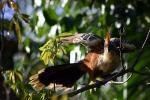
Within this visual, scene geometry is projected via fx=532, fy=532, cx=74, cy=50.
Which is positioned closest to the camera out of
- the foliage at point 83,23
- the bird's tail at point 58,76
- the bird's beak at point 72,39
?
the bird's beak at point 72,39

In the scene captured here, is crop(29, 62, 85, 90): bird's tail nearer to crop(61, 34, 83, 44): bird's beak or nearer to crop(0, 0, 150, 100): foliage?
crop(61, 34, 83, 44): bird's beak

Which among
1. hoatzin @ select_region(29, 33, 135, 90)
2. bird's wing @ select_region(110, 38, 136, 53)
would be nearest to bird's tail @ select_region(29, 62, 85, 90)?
hoatzin @ select_region(29, 33, 135, 90)

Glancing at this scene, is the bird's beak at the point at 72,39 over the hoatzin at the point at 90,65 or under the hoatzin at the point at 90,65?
over

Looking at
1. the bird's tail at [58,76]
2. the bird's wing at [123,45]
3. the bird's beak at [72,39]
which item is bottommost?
the bird's tail at [58,76]

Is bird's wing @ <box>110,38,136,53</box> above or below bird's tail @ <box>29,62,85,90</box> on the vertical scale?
above

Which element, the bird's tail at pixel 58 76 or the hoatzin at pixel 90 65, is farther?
the bird's tail at pixel 58 76

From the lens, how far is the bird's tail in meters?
2.35

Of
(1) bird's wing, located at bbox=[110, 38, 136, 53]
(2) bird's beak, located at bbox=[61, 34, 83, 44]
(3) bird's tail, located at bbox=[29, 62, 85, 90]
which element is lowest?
(3) bird's tail, located at bbox=[29, 62, 85, 90]

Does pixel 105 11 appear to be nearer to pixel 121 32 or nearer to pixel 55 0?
pixel 55 0

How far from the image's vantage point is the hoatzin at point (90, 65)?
225 centimetres

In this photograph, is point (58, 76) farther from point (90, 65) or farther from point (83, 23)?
point (83, 23)

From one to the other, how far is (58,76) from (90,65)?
15 cm

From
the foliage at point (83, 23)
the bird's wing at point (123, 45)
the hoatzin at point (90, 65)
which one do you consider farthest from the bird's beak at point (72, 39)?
the foliage at point (83, 23)

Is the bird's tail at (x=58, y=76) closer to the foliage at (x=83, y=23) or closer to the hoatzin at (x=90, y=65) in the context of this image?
the hoatzin at (x=90, y=65)
